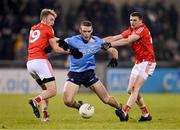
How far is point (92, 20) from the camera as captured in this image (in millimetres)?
30281

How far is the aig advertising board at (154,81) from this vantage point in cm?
2814

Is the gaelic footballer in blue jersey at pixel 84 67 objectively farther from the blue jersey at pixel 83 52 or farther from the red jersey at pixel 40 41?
the red jersey at pixel 40 41

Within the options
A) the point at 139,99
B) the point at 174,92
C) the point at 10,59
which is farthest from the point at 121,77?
the point at 139,99

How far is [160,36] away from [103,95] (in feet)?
53.5

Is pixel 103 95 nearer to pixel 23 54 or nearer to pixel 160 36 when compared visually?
pixel 23 54

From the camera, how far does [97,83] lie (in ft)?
48.5

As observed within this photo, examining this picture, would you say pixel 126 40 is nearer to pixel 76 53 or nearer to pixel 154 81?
pixel 76 53

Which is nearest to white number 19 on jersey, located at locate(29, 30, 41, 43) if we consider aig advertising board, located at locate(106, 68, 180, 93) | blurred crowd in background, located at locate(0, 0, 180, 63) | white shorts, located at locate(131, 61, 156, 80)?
white shorts, located at locate(131, 61, 156, 80)

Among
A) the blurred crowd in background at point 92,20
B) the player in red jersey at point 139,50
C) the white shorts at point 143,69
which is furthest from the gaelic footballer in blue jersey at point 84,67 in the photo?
the blurred crowd in background at point 92,20

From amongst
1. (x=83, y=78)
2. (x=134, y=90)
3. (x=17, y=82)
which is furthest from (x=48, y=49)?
(x=17, y=82)

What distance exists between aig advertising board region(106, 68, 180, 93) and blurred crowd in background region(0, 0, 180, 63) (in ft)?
2.88

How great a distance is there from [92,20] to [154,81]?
3.96m

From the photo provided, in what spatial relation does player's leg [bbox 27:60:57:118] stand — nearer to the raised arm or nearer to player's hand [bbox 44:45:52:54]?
player's hand [bbox 44:45:52:54]

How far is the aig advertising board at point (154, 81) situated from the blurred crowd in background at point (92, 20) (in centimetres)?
88
